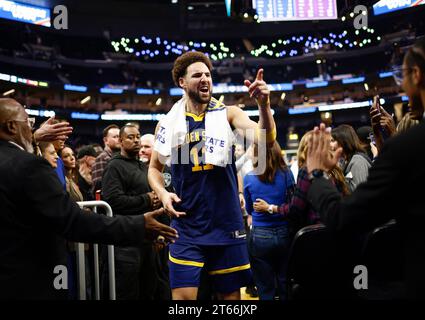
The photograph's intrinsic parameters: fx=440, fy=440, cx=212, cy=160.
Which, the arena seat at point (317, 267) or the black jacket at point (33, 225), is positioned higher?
the black jacket at point (33, 225)

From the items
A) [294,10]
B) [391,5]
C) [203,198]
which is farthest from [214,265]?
[391,5]

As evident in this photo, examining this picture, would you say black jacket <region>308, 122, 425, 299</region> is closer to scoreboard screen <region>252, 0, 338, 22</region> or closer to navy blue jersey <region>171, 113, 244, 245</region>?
navy blue jersey <region>171, 113, 244, 245</region>

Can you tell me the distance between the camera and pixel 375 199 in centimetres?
155

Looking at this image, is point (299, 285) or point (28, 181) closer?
point (28, 181)

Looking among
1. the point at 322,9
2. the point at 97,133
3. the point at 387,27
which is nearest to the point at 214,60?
the point at 97,133

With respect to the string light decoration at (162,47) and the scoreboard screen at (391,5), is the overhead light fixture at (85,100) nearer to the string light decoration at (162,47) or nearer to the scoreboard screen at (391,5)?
the string light decoration at (162,47)

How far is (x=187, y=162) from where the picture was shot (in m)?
2.91

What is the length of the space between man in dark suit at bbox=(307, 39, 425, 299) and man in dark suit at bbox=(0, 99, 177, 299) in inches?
43.0

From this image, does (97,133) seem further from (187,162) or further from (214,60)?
(187,162)

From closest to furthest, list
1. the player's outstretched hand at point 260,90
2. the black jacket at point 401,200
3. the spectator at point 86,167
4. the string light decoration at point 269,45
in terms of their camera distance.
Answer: the black jacket at point 401,200 < the player's outstretched hand at point 260,90 < the spectator at point 86,167 < the string light decoration at point 269,45

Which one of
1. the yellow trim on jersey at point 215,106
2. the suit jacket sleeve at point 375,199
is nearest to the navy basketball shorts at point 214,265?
the yellow trim on jersey at point 215,106

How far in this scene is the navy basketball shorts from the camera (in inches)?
110

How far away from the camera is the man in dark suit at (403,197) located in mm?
1516

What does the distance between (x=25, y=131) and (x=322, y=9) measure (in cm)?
1016
